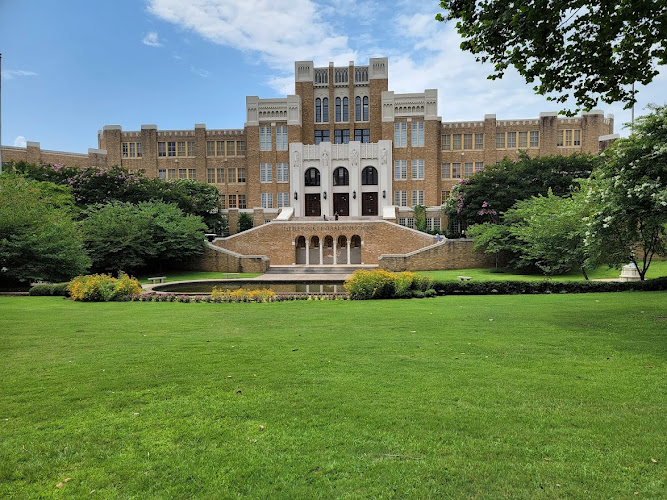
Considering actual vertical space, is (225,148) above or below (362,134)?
below

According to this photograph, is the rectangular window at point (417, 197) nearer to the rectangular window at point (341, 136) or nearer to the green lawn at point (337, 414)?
the rectangular window at point (341, 136)

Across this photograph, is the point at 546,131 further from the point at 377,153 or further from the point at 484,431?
the point at 484,431

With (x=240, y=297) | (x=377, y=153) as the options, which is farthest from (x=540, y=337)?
(x=377, y=153)

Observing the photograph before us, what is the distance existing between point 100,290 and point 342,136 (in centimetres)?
3940

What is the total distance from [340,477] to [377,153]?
1815 inches

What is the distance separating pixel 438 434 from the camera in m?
4.07

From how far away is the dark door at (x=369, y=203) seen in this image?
48.9 metres

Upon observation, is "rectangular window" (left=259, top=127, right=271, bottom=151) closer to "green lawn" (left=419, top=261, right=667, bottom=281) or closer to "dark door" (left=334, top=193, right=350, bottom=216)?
"dark door" (left=334, top=193, right=350, bottom=216)

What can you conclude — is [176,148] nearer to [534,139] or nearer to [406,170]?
[406,170]

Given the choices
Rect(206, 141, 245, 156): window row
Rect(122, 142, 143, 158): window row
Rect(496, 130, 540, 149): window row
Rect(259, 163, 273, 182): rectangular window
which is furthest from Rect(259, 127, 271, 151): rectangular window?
Rect(496, 130, 540, 149): window row

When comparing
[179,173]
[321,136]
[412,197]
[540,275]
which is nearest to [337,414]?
[540,275]

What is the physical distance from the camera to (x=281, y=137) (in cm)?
5022

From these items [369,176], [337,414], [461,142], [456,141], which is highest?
[456,141]


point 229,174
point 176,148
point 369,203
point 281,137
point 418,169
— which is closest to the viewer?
point 418,169
